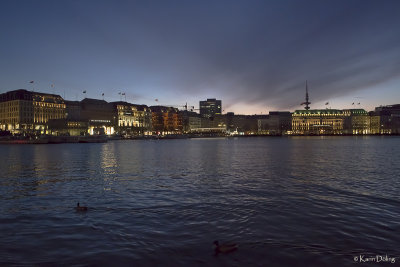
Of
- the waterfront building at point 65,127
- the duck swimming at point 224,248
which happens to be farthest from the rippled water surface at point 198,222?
the waterfront building at point 65,127

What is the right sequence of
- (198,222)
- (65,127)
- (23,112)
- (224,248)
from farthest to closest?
(23,112), (65,127), (198,222), (224,248)

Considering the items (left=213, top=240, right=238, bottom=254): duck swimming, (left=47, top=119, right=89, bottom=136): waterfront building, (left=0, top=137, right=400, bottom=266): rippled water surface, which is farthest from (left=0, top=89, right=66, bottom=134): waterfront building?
(left=213, top=240, right=238, bottom=254): duck swimming

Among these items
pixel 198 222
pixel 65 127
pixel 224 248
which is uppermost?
pixel 65 127

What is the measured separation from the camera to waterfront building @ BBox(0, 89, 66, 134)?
180m

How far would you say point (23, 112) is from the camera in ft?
596

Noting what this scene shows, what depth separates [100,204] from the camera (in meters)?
18.8

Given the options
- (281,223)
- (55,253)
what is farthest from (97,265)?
(281,223)

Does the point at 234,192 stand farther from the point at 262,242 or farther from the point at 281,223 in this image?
the point at 262,242

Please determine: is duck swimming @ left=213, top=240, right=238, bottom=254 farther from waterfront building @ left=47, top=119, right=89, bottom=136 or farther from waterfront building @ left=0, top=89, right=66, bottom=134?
waterfront building @ left=0, top=89, right=66, bottom=134

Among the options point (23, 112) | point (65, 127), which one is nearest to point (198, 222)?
point (65, 127)

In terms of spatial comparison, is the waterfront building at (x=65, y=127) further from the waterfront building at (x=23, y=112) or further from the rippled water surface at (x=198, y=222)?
the rippled water surface at (x=198, y=222)

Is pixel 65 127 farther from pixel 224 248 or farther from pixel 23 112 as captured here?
pixel 224 248

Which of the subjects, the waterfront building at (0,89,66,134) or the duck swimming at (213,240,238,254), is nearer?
the duck swimming at (213,240,238,254)

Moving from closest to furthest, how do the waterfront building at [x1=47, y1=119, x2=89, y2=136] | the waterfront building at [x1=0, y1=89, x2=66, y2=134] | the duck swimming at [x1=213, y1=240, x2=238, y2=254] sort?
the duck swimming at [x1=213, y1=240, x2=238, y2=254]
the waterfront building at [x1=0, y1=89, x2=66, y2=134]
the waterfront building at [x1=47, y1=119, x2=89, y2=136]
